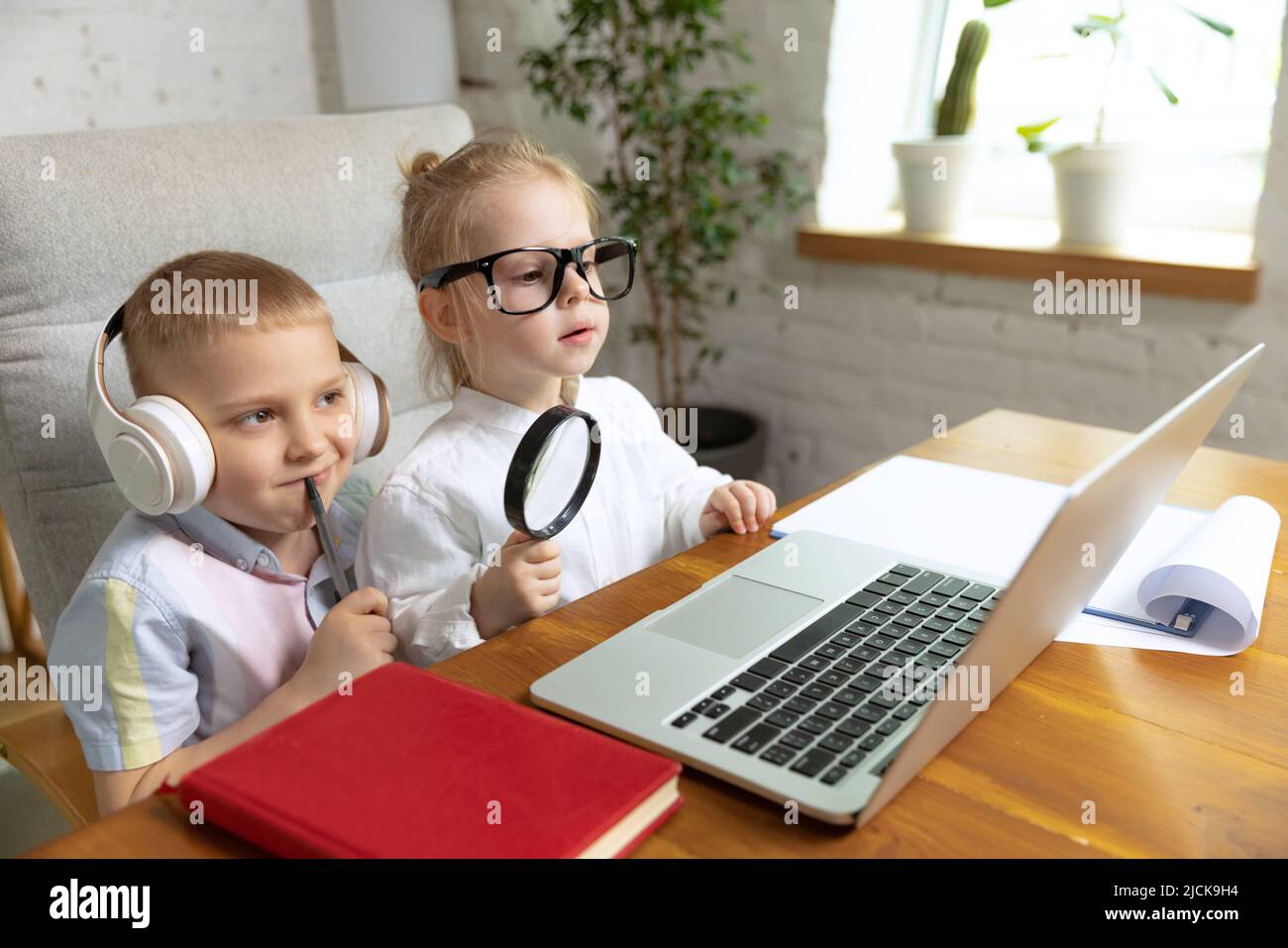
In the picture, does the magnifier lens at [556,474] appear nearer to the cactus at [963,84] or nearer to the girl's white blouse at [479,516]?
the girl's white blouse at [479,516]

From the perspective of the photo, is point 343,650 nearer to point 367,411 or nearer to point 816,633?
point 367,411

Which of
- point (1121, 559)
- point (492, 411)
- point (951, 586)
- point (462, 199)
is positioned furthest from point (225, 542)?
point (1121, 559)

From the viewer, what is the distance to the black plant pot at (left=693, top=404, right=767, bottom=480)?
2.47 meters

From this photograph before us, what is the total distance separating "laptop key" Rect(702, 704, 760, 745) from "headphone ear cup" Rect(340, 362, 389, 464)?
0.49 meters

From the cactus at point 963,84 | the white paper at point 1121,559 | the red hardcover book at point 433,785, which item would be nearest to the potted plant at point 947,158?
the cactus at point 963,84

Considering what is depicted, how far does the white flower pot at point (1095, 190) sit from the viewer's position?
2.11 metres

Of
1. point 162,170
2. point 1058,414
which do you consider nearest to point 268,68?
point 162,170

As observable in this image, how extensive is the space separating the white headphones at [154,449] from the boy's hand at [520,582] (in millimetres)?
236

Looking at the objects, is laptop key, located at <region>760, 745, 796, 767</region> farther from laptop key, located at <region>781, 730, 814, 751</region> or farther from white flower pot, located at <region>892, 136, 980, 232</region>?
white flower pot, located at <region>892, 136, 980, 232</region>

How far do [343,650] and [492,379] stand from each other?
1.10ft

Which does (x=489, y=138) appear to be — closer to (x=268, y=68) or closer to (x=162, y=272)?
(x=162, y=272)

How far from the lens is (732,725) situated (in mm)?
666

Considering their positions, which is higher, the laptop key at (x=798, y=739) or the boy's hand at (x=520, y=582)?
the boy's hand at (x=520, y=582)

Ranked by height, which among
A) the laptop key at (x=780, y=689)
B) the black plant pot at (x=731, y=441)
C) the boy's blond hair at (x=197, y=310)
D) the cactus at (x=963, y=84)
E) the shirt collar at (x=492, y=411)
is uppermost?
the cactus at (x=963, y=84)
